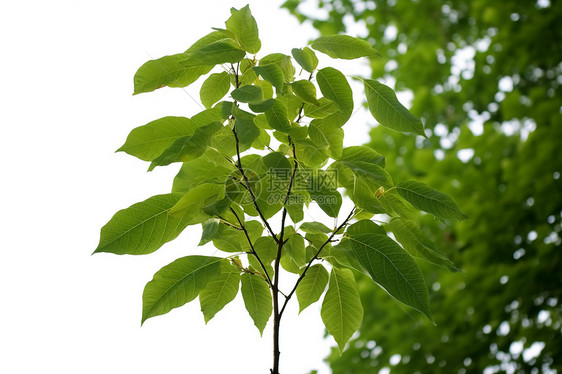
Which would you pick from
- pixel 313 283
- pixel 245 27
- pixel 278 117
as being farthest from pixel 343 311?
pixel 245 27

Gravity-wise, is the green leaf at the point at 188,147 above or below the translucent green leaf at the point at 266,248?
above

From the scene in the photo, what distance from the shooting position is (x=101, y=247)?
1.70 ft

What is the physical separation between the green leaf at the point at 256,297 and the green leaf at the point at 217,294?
17mm

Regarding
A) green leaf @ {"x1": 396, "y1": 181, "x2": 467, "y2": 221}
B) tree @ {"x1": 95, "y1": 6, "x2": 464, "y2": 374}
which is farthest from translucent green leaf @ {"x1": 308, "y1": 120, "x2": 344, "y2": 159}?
green leaf @ {"x1": 396, "y1": 181, "x2": 467, "y2": 221}

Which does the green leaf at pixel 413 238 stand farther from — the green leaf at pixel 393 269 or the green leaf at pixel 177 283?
the green leaf at pixel 177 283

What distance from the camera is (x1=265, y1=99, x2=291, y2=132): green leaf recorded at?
52 centimetres

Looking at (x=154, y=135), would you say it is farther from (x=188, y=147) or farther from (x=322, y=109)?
(x=322, y=109)

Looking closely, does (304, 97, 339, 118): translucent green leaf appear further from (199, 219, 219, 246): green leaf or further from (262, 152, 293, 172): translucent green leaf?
(199, 219, 219, 246): green leaf

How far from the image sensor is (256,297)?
24.6 inches

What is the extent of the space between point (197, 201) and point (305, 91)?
181 millimetres

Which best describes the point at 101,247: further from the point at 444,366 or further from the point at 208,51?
the point at 444,366

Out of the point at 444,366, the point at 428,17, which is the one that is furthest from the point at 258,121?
the point at 428,17

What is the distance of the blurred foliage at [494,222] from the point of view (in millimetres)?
1795

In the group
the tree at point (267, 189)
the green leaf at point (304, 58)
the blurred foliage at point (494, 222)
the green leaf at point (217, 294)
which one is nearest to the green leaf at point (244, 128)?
the tree at point (267, 189)
